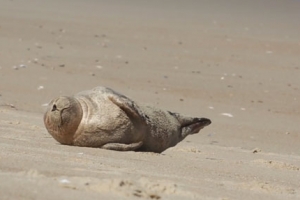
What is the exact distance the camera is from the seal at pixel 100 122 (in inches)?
239

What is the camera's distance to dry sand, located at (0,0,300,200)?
4.42 metres

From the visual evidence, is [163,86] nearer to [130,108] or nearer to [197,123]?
[197,123]

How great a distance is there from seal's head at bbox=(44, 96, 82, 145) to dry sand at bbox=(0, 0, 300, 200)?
15 cm

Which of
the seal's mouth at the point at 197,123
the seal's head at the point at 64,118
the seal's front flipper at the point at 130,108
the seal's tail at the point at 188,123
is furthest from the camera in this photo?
the seal's mouth at the point at 197,123

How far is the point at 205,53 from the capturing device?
50.6ft

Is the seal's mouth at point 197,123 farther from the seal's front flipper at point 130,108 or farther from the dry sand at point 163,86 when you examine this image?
the seal's front flipper at point 130,108

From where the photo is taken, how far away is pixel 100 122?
240 inches

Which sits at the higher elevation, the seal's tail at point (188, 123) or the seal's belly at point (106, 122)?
the seal's belly at point (106, 122)

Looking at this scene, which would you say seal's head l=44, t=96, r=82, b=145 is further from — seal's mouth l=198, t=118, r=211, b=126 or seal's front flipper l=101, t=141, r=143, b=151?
seal's mouth l=198, t=118, r=211, b=126

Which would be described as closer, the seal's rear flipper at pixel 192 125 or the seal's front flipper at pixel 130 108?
the seal's front flipper at pixel 130 108

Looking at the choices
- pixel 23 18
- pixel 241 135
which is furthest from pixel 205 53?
pixel 241 135

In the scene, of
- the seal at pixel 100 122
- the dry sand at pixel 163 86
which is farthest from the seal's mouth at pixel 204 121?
the seal at pixel 100 122

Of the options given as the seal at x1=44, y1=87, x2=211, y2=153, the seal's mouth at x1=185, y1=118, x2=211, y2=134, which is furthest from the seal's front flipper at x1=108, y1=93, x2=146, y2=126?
the seal's mouth at x1=185, y1=118, x2=211, y2=134

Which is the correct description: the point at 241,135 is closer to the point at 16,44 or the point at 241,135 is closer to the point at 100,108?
the point at 100,108
